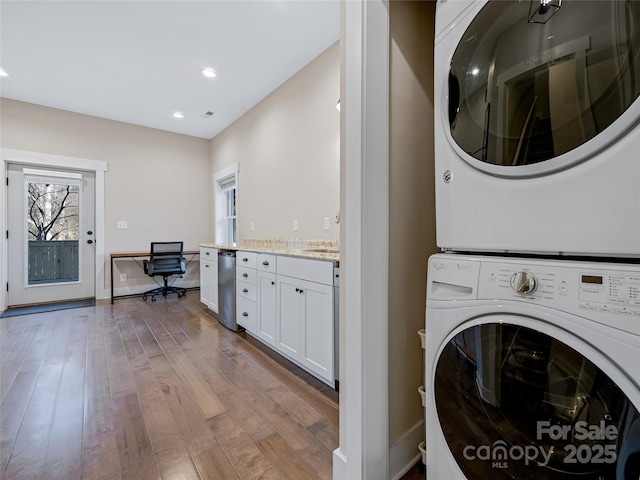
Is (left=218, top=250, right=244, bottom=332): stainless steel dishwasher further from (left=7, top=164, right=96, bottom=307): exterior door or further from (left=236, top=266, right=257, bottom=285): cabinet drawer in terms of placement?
(left=7, top=164, right=96, bottom=307): exterior door

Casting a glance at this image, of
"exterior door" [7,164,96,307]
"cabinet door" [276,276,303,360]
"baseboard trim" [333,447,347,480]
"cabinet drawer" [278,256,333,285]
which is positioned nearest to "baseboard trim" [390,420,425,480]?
"baseboard trim" [333,447,347,480]

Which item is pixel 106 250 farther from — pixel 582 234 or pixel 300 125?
pixel 582 234

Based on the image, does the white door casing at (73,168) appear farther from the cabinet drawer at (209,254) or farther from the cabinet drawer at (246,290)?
the cabinet drawer at (246,290)

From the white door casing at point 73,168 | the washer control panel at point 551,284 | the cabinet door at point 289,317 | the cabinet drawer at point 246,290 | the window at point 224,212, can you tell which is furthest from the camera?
the window at point 224,212

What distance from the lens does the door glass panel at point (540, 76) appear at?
578 mm

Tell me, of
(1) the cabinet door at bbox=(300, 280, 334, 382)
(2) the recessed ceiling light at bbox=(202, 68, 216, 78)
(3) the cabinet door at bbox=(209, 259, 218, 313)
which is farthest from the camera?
(3) the cabinet door at bbox=(209, 259, 218, 313)

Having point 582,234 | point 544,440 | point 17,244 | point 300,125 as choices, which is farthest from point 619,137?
point 17,244

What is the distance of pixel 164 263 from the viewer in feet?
13.9

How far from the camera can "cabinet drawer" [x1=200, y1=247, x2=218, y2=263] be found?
3.30 m

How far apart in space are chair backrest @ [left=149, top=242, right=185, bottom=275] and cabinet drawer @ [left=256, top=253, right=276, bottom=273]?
245 cm

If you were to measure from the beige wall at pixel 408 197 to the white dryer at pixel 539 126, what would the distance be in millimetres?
210

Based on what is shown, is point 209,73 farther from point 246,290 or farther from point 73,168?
point 73,168

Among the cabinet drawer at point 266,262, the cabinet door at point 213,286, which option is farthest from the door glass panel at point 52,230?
the cabinet drawer at point 266,262

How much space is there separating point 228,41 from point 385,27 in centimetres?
217
